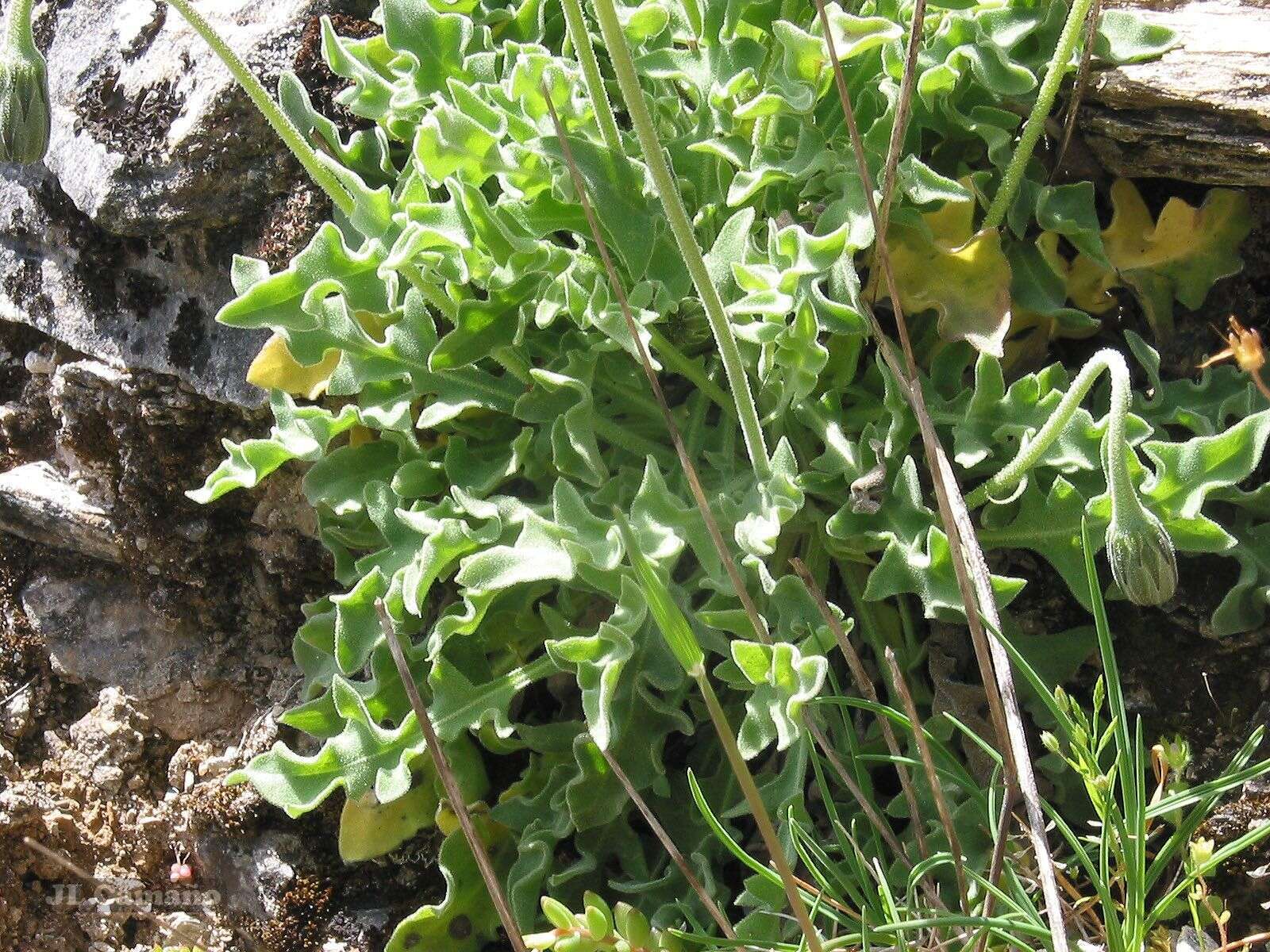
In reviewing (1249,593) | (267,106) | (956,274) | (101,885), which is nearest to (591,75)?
(267,106)

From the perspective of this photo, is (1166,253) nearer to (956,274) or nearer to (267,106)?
(956,274)

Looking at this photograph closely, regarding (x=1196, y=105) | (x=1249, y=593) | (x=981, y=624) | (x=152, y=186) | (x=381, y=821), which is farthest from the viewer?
(x=152, y=186)

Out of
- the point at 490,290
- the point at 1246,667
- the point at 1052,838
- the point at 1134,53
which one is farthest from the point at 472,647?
the point at 1134,53

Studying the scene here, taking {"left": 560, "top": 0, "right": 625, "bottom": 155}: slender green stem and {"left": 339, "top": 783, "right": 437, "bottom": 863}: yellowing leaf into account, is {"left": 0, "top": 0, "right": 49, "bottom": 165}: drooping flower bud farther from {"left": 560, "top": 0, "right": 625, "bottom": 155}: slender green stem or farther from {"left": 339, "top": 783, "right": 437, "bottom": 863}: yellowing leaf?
{"left": 339, "top": 783, "right": 437, "bottom": 863}: yellowing leaf

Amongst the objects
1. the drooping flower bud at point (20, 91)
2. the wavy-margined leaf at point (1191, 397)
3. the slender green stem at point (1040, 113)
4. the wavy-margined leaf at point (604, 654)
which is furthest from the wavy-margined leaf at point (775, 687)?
the drooping flower bud at point (20, 91)

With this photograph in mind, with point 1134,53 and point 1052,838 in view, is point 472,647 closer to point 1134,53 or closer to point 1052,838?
point 1052,838

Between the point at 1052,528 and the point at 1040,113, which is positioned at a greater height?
the point at 1040,113

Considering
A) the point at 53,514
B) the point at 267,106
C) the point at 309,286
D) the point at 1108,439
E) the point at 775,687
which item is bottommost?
the point at 775,687
